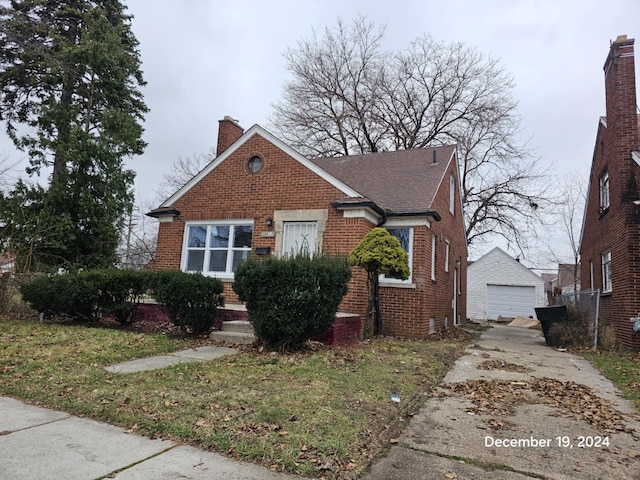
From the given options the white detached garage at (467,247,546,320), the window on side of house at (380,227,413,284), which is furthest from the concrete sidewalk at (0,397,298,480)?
the white detached garage at (467,247,546,320)

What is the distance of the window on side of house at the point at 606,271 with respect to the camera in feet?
41.6

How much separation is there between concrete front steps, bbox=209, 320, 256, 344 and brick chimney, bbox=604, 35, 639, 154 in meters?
10.5

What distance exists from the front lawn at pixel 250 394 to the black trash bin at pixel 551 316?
5.22m

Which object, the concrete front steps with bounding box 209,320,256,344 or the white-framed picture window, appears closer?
the concrete front steps with bounding box 209,320,256,344

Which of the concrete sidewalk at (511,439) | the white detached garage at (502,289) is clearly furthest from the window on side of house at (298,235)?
the white detached garage at (502,289)

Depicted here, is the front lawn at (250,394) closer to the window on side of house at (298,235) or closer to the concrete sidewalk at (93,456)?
the concrete sidewalk at (93,456)

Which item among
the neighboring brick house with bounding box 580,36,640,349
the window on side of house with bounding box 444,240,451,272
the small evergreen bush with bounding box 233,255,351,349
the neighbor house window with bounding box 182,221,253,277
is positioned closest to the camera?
the small evergreen bush with bounding box 233,255,351,349

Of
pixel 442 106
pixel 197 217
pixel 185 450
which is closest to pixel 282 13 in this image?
pixel 197 217

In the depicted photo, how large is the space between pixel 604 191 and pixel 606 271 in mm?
2571

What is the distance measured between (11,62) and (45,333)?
16936 mm

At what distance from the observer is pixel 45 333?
8.48 metres

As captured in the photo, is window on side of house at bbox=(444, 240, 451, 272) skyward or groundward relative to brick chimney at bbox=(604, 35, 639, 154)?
groundward

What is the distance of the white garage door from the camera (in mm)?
27203

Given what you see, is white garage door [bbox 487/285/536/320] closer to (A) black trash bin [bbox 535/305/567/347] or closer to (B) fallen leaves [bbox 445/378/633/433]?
(A) black trash bin [bbox 535/305/567/347]
